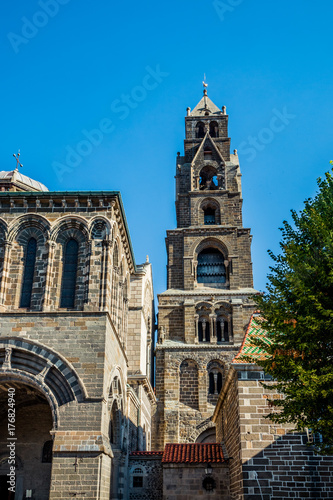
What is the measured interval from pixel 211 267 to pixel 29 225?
2464cm

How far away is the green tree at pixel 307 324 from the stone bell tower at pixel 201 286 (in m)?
24.1

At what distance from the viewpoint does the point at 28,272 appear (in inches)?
707

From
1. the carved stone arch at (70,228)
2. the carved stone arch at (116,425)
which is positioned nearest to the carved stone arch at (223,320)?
the carved stone arch at (116,425)

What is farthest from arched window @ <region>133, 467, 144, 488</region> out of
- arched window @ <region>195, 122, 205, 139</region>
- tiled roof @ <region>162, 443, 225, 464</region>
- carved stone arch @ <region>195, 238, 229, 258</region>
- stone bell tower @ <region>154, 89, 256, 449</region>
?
arched window @ <region>195, 122, 205, 139</region>

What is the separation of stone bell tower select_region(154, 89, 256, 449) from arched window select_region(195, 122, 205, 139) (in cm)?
10

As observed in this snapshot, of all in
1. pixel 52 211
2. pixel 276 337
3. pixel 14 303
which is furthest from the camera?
pixel 52 211

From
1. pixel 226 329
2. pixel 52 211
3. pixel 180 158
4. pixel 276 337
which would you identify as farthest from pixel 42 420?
pixel 180 158

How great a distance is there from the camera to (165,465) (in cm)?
1931

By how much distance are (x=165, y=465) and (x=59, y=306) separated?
7.73 meters

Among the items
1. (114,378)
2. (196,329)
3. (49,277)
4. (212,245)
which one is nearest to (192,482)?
(114,378)

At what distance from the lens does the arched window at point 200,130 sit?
1906 inches

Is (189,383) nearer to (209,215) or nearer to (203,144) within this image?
(209,215)

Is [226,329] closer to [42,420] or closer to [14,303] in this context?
[42,420]

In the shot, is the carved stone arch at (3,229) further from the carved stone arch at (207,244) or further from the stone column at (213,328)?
the carved stone arch at (207,244)
